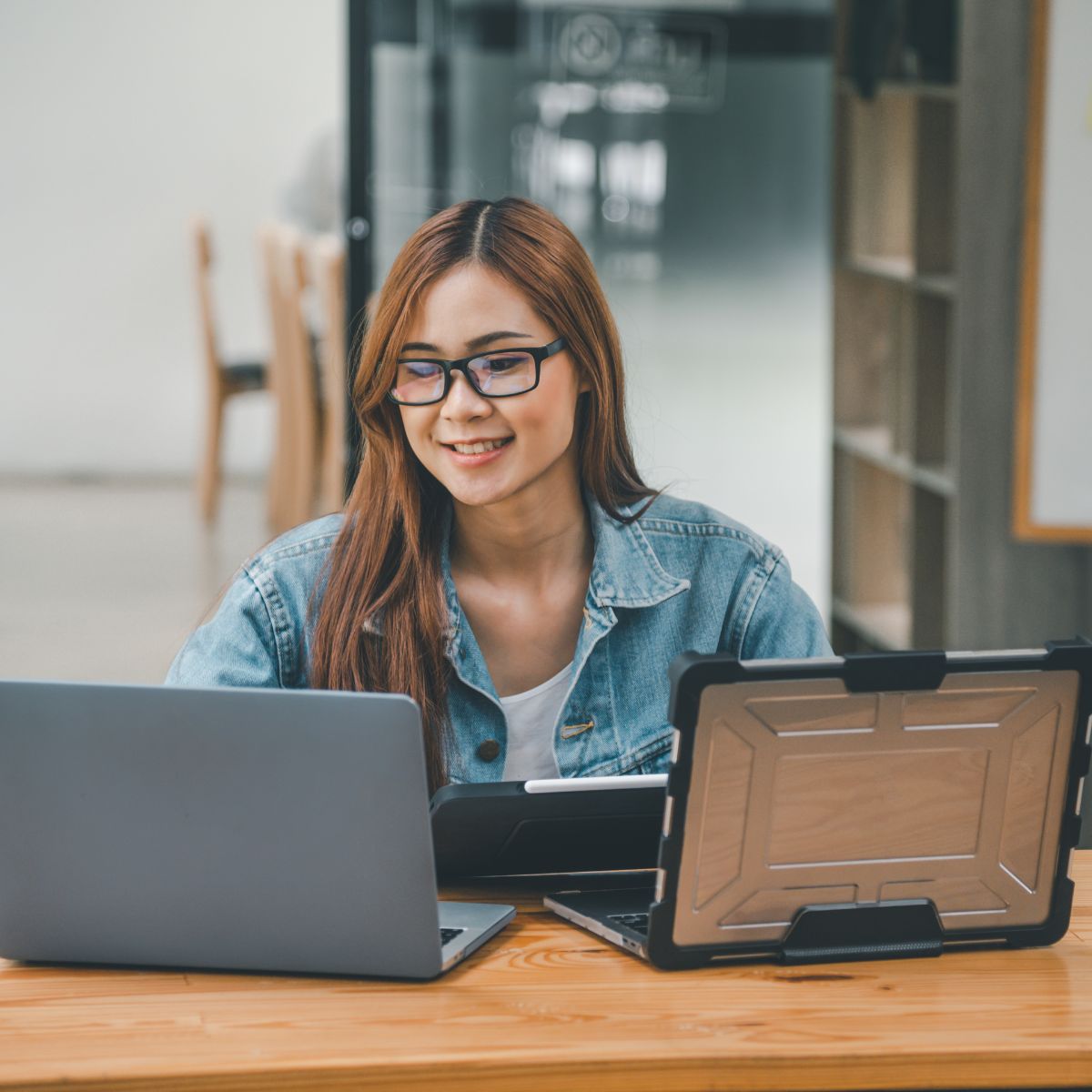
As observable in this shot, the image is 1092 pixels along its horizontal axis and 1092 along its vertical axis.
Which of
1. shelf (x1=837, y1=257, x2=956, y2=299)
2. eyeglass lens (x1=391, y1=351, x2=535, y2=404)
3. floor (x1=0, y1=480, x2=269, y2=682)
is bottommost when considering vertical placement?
floor (x1=0, y1=480, x2=269, y2=682)

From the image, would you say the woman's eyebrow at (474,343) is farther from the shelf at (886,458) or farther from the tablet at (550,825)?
the shelf at (886,458)

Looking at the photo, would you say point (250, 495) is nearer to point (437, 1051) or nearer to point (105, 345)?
point (105, 345)

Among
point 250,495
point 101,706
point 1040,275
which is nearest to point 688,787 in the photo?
point 101,706

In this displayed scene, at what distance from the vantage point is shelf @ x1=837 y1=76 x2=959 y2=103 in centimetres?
354

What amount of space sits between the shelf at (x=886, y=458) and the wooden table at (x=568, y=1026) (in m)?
2.37

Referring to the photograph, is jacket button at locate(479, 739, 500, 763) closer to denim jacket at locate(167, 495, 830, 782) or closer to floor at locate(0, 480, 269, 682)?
denim jacket at locate(167, 495, 830, 782)

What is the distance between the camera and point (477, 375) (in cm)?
161

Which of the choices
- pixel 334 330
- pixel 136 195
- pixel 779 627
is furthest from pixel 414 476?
pixel 136 195

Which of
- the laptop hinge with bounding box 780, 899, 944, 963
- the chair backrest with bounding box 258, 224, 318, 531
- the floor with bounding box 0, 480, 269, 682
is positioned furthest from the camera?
the chair backrest with bounding box 258, 224, 318, 531

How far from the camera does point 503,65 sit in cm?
411

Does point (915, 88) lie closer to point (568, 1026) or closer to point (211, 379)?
point (568, 1026)

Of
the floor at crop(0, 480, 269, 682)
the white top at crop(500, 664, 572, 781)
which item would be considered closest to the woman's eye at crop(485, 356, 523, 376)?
the white top at crop(500, 664, 572, 781)

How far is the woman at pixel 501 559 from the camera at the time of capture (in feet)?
5.33

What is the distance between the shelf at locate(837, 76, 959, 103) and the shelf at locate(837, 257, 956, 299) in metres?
0.36
